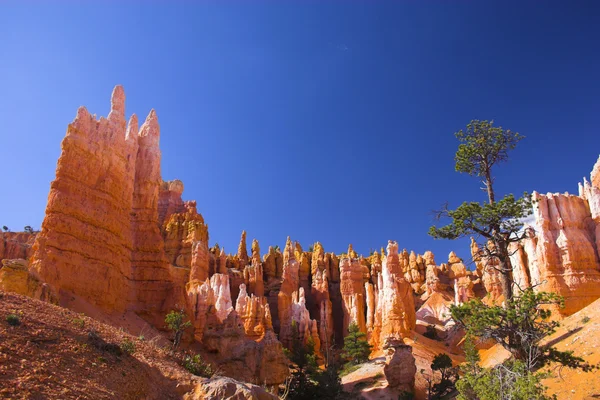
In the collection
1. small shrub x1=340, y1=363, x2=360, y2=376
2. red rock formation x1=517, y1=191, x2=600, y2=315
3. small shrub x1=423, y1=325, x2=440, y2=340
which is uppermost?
red rock formation x1=517, y1=191, x2=600, y2=315

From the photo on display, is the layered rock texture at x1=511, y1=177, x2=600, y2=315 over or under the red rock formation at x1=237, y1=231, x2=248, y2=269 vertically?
under

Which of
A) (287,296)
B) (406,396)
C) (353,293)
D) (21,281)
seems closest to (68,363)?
(21,281)

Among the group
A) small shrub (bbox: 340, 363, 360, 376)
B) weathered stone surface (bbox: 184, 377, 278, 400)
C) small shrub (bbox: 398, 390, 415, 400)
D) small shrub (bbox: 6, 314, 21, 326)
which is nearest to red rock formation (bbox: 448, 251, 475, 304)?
small shrub (bbox: 340, 363, 360, 376)

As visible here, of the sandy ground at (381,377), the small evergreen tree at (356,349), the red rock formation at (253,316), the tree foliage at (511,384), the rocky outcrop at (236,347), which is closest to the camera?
the tree foliage at (511,384)

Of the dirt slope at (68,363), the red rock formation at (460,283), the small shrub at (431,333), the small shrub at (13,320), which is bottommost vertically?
the dirt slope at (68,363)

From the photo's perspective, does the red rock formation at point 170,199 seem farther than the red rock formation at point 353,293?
Yes

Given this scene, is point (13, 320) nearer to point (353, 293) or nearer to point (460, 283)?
point (353, 293)

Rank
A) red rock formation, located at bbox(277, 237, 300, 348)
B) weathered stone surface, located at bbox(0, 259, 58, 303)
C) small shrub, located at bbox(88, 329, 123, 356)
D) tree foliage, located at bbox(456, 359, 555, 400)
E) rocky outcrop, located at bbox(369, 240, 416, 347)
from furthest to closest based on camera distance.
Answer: red rock formation, located at bbox(277, 237, 300, 348) → rocky outcrop, located at bbox(369, 240, 416, 347) → weathered stone surface, located at bbox(0, 259, 58, 303) → small shrub, located at bbox(88, 329, 123, 356) → tree foliage, located at bbox(456, 359, 555, 400)

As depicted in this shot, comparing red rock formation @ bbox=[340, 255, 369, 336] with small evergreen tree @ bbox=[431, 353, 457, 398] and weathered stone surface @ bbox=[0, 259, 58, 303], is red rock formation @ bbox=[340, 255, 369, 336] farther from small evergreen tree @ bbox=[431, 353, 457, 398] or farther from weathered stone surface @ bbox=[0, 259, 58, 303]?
weathered stone surface @ bbox=[0, 259, 58, 303]

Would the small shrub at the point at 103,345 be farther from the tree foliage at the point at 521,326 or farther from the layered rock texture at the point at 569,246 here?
the layered rock texture at the point at 569,246

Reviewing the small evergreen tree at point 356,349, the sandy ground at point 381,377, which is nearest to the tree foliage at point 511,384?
the sandy ground at point 381,377

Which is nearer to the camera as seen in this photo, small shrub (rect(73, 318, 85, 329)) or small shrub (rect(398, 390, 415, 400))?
small shrub (rect(73, 318, 85, 329))

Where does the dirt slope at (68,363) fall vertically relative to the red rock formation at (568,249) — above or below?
below

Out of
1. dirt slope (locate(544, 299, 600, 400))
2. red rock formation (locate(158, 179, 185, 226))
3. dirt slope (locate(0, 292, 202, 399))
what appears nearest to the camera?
dirt slope (locate(0, 292, 202, 399))
